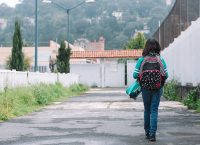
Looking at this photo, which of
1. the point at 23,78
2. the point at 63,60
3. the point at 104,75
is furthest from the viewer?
the point at 104,75

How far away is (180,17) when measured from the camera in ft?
84.6

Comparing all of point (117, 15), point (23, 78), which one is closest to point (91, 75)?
point (23, 78)

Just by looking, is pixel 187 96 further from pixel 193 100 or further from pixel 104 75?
pixel 104 75

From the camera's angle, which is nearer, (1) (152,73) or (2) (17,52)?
(1) (152,73)

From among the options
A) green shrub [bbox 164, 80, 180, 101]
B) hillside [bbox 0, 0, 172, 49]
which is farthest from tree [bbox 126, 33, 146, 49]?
green shrub [bbox 164, 80, 180, 101]

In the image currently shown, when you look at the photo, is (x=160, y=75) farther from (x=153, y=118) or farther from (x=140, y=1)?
(x=140, y=1)

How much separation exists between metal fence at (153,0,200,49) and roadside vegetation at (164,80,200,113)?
2.65 metres

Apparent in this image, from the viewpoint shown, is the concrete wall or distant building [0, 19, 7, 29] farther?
distant building [0, 19, 7, 29]

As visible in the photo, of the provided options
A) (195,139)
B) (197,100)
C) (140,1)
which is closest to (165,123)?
(195,139)

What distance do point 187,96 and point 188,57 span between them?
2678mm

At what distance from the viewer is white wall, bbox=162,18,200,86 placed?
18984 millimetres

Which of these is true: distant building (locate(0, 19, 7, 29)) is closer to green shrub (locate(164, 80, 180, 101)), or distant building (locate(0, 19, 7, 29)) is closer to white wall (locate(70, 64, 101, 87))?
white wall (locate(70, 64, 101, 87))

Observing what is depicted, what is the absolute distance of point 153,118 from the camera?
9.65 meters

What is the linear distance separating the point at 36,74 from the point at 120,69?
33.4 m
